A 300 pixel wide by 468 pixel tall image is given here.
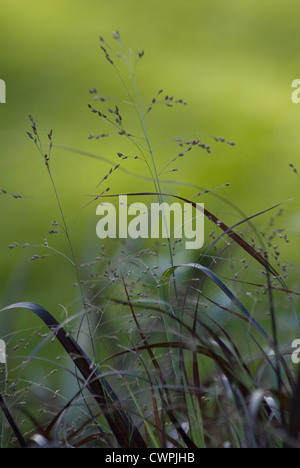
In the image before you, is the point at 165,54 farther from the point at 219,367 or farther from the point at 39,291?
the point at 219,367

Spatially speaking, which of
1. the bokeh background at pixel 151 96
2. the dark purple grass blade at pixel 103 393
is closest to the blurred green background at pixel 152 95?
the bokeh background at pixel 151 96

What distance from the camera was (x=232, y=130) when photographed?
2.85m

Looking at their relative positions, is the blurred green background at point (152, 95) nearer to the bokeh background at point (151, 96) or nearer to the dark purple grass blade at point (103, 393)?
the bokeh background at point (151, 96)

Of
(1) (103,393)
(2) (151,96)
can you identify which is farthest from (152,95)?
(1) (103,393)

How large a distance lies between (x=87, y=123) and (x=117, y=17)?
0.76 metres

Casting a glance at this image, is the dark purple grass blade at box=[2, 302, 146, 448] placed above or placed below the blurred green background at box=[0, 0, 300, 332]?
below

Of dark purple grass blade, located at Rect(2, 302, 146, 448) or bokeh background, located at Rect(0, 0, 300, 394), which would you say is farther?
bokeh background, located at Rect(0, 0, 300, 394)

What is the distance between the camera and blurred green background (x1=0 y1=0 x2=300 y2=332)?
2.59 metres

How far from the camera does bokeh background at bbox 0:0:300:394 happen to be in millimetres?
2578

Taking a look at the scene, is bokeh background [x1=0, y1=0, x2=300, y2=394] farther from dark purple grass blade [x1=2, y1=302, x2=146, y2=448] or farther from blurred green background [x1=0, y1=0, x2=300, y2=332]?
dark purple grass blade [x1=2, y1=302, x2=146, y2=448]

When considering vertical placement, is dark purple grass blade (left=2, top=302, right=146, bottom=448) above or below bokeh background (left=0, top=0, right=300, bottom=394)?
below

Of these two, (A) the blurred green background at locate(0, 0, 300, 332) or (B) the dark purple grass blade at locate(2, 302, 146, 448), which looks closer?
(B) the dark purple grass blade at locate(2, 302, 146, 448)

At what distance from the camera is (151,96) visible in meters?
2.93

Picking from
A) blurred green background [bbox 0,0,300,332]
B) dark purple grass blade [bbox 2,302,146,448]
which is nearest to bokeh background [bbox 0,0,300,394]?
blurred green background [bbox 0,0,300,332]
